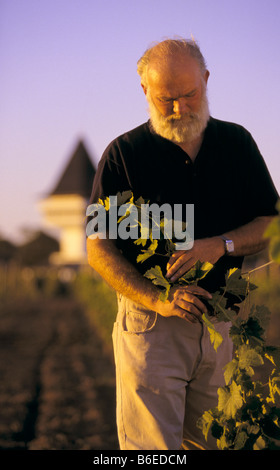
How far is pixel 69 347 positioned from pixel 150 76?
29.3 ft

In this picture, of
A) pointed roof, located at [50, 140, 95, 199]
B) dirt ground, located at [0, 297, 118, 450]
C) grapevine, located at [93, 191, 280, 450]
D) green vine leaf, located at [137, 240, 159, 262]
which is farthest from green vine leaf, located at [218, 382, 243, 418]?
pointed roof, located at [50, 140, 95, 199]

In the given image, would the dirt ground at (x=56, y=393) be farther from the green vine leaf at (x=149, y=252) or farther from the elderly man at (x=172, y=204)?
the green vine leaf at (x=149, y=252)

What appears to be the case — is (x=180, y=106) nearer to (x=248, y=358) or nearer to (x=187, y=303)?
(x=187, y=303)

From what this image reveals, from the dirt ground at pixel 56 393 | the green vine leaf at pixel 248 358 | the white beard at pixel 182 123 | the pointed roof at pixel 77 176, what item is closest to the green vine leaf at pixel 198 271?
the green vine leaf at pixel 248 358

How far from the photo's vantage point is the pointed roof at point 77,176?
4566 cm

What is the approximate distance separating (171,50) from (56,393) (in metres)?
5.20

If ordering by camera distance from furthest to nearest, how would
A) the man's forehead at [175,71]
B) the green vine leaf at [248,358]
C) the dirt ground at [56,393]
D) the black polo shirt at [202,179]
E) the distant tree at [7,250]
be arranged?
the distant tree at [7,250]
the dirt ground at [56,393]
the black polo shirt at [202,179]
the man's forehead at [175,71]
the green vine leaf at [248,358]

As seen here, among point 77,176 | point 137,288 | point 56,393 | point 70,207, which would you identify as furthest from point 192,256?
point 77,176

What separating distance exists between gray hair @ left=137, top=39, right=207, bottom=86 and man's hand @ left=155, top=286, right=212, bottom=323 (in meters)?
0.82

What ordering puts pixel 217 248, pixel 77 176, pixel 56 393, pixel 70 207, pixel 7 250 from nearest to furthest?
1. pixel 217 248
2. pixel 56 393
3. pixel 70 207
4. pixel 77 176
5. pixel 7 250

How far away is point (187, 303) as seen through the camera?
7.41 ft

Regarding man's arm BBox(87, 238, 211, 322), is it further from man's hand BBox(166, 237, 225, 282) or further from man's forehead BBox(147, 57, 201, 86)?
man's forehead BBox(147, 57, 201, 86)

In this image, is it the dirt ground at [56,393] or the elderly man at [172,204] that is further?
the dirt ground at [56,393]

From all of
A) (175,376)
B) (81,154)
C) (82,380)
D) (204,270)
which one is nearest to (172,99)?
(204,270)
